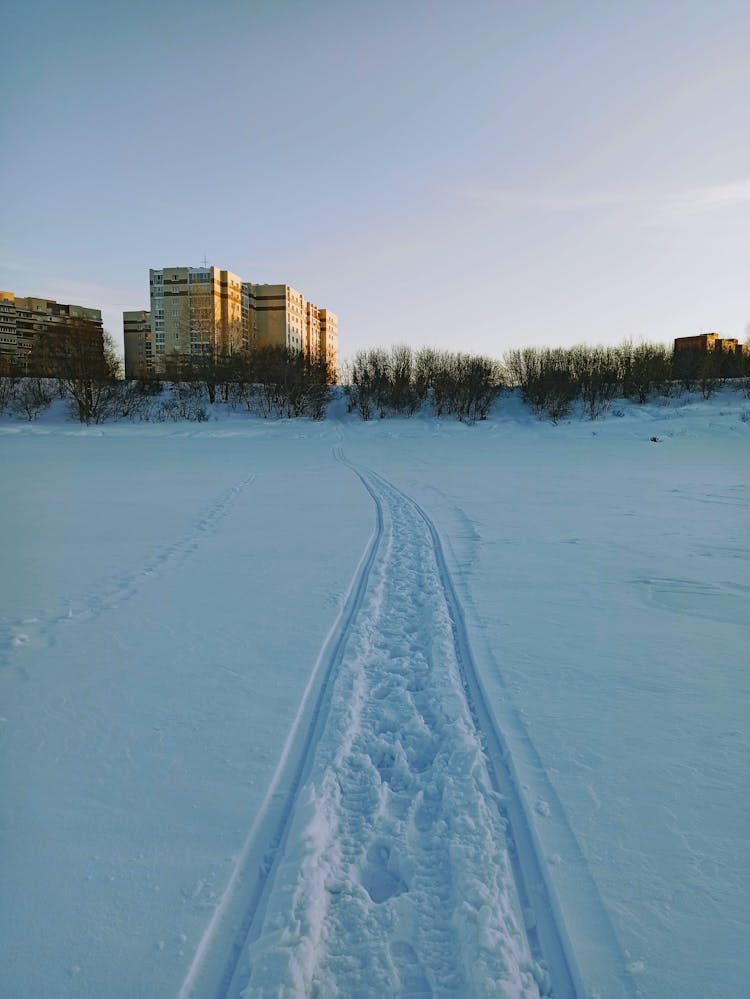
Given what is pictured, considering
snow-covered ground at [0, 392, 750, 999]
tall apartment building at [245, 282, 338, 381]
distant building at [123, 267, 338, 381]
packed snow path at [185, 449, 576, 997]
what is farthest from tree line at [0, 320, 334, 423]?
tall apartment building at [245, 282, 338, 381]

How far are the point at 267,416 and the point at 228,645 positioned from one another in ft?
112

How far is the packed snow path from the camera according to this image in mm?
1854

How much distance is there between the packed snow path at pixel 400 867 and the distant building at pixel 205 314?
6297 cm

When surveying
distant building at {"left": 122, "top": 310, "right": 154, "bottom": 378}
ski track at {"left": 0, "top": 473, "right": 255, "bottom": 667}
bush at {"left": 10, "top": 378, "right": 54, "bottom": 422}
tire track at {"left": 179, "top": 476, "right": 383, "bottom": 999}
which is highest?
distant building at {"left": 122, "top": 310, "right": 154, "bottom": 378}

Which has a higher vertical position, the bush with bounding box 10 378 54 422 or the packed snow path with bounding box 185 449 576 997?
the bush with bounding box 10 378 54 422

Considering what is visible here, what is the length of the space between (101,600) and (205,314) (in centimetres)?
6775

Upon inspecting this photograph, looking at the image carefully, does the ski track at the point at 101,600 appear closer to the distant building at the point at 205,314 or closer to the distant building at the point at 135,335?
the distant building at the point at 205,314

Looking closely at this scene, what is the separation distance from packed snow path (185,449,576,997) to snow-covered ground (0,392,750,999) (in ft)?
0.03

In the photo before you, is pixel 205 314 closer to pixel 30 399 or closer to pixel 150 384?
pixel 150 384

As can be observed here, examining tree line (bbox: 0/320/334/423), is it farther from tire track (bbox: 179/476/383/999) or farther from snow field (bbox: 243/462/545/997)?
snow field (bbox: 243/462/545/997)

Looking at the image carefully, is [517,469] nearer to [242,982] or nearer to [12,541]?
[12,541]

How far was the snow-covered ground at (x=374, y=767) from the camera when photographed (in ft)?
6.32

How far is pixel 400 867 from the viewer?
2279mm

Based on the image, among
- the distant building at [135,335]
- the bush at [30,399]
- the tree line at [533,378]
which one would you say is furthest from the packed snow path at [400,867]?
the distant building at [135,335]
